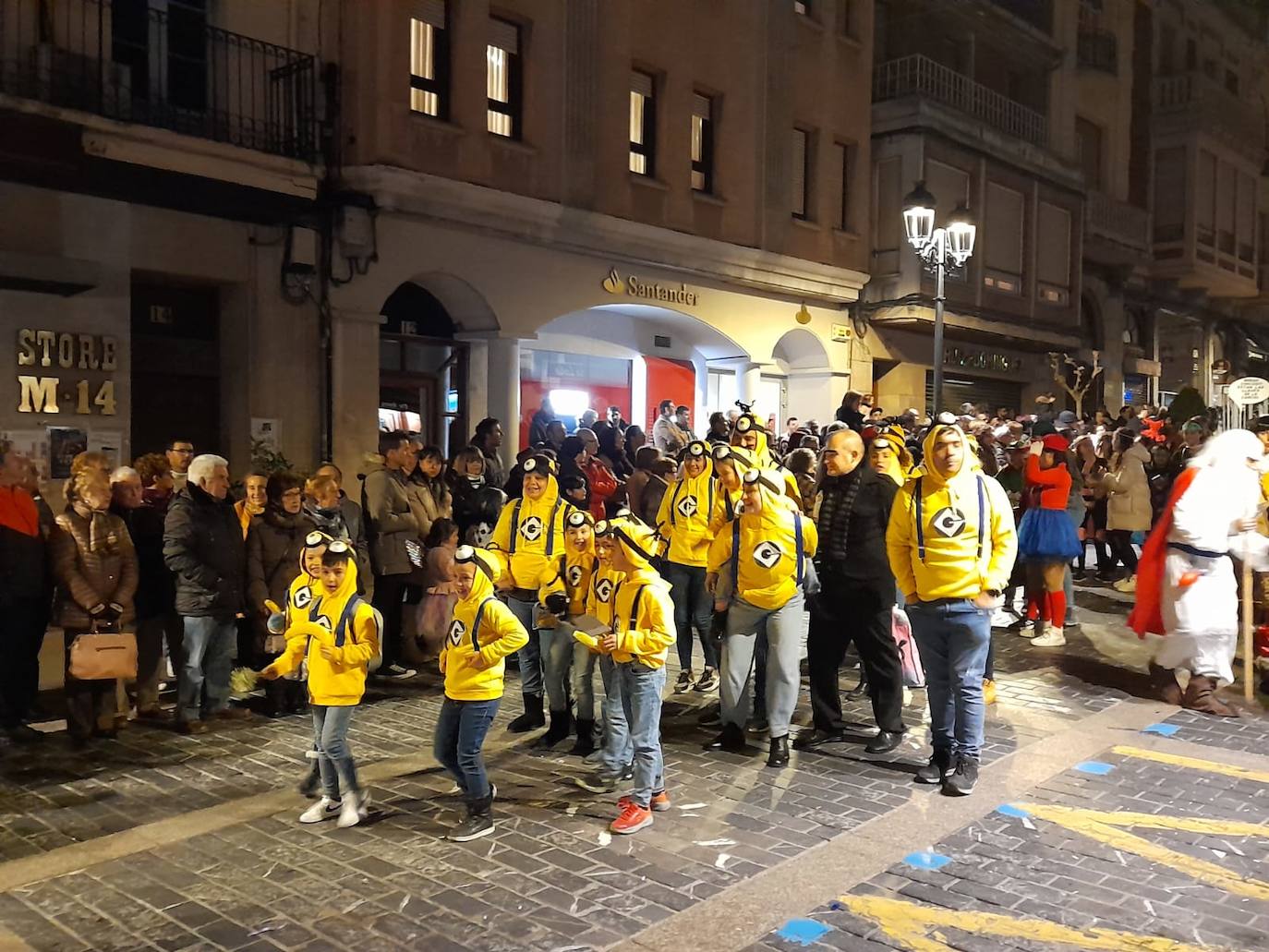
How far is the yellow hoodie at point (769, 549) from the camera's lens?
22.3 ft

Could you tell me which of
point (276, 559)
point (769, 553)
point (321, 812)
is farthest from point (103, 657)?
point (769, 553)

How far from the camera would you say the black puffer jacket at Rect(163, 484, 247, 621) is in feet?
24.4

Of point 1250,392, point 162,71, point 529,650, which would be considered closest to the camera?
point 529,650

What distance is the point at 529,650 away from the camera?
24.2ft

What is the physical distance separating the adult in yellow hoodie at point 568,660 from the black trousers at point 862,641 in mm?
1578

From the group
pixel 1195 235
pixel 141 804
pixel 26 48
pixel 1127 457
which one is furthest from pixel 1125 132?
pixel 141 804

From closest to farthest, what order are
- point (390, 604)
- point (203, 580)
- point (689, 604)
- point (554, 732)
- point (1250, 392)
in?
point (554, 732), point (203, 580), point (689, 604), point (390, 604), point (1250, 392)

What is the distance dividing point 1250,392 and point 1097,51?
1213 cm

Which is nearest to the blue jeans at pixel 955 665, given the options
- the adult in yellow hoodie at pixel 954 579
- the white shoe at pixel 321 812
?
the adult in yellow hoodie at pixel 954 579

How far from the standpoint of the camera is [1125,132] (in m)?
29.2

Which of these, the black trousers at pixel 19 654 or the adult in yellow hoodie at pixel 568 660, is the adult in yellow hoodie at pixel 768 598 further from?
the black trousers at pixel 19 654

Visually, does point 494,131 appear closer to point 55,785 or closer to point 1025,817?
point 55,785

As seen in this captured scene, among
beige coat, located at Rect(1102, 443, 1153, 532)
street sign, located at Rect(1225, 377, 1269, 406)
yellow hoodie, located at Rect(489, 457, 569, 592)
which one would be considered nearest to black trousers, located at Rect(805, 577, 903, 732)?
yellow hoodie, located at Rect(489, 457, 569, 592)

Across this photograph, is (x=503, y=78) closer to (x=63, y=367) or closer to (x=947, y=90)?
(x=63, y=367)
